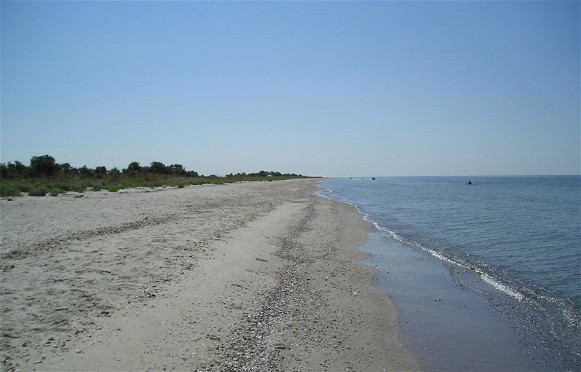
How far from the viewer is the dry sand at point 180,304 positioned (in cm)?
481

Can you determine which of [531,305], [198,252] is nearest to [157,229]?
[198,252]

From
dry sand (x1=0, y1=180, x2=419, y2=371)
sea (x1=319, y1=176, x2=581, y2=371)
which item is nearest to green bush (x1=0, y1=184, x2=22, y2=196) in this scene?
dry sand (x1=0, y1=180, x2=419, y2=371)

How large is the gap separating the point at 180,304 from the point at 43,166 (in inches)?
1604

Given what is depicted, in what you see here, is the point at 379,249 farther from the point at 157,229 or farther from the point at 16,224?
the point at 16,224

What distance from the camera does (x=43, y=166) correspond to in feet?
123

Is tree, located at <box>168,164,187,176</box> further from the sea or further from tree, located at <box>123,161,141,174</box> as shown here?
the sea

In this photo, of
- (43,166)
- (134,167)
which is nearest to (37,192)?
(43,166)

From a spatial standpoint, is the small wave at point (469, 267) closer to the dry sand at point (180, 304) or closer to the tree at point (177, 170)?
the dry sand at point (180, 304)

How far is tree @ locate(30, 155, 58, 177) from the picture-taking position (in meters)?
36.1

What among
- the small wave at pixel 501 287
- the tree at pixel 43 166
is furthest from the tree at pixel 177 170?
the small wave at pixel 501 287

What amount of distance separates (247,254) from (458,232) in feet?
45.8

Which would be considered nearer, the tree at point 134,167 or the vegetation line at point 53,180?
the vegetation line at point 53,180

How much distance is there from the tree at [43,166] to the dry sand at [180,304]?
29.4m

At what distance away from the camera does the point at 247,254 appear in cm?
1059
